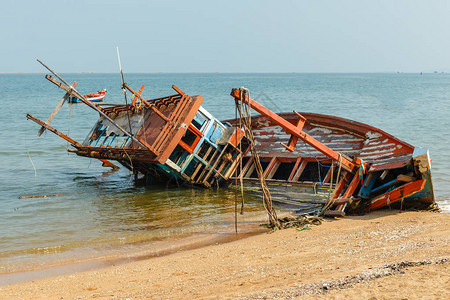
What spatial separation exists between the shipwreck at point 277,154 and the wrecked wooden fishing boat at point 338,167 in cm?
2

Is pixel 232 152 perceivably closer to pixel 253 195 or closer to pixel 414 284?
pixel 253 195

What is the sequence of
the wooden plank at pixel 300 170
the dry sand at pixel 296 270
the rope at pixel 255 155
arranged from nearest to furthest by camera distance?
the dry sand at pixel 296 270, the rope at pixel 255 155, the wooden plank at pixel 300 170

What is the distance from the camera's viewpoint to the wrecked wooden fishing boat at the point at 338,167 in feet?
38.1

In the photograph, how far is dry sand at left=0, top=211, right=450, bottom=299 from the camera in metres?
6.14

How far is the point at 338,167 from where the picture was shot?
1309 centimetres

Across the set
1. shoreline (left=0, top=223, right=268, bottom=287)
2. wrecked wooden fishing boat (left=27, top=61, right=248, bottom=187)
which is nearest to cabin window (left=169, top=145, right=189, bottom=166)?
wrecked wooden fishing boat (left=27, top=61, right=248, bottom=187)

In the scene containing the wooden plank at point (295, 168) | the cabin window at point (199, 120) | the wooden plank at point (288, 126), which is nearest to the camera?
the wooden plank at point (288, 126)

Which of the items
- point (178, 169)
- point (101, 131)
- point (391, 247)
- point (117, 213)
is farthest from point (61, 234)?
point (391, 247)

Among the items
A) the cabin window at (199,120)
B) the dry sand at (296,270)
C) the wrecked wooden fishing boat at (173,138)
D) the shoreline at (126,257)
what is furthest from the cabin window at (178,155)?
the dry sand at (296,270)

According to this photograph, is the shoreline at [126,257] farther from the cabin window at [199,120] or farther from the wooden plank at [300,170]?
the cabin window at [199,120]

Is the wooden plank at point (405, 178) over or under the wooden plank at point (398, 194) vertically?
over

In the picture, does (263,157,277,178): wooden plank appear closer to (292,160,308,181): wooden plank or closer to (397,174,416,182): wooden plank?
(292,160,308,181): wooden plank

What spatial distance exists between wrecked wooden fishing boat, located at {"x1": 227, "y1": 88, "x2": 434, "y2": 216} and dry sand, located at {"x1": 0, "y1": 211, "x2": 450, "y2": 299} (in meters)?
1.24

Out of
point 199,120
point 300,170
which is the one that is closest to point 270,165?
point 300,170
